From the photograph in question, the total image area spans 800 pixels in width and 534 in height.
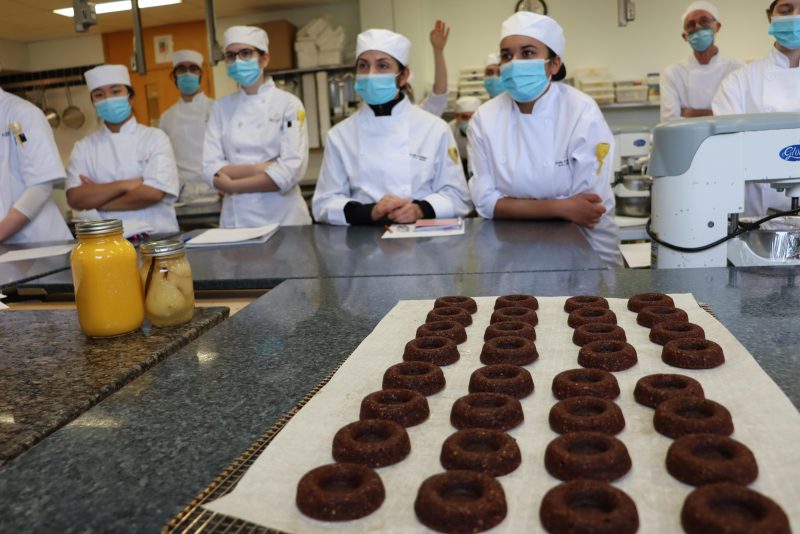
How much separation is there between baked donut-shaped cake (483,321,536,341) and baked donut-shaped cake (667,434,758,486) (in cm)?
39

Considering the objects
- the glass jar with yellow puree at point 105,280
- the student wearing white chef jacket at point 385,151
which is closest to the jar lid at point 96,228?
the glass jar with yellow puree at point 105,280

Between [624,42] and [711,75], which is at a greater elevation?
[624,42]

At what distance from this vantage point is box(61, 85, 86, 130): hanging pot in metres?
7.32

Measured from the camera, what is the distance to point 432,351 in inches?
39.7

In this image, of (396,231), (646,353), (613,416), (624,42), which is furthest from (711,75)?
(613,416)

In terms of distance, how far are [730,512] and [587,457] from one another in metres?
0.14

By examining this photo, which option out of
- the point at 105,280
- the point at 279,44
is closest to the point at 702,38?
the point at 279,44

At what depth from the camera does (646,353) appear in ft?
3.35

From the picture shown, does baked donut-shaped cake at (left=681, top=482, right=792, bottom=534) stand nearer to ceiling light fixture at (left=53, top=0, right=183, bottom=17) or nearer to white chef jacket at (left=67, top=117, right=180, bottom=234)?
white chef jacket at (left=67, top=117, right=180, bottom=234)

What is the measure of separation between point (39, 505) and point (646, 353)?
85cm

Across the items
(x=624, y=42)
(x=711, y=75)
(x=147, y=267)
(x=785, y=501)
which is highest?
(x=624, y=42)

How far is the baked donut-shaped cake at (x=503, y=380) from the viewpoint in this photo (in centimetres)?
88

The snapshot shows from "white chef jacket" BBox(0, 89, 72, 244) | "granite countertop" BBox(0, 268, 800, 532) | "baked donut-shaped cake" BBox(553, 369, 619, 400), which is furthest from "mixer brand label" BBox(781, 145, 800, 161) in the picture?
"white chef jacket" BBox(0, 89, 72, 244)

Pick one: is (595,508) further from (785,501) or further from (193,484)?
(193,484)
